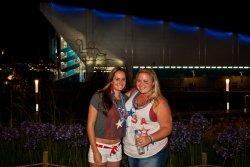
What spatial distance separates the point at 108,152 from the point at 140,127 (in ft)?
1.86

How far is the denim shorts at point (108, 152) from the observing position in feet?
17.6

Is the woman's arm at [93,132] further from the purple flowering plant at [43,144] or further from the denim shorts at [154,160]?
the purple flowering plant at [43,144]

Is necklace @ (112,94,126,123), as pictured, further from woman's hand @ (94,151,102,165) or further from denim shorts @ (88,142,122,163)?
woman's hand @ (94,151,102,165)

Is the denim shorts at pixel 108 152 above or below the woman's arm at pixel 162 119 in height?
below

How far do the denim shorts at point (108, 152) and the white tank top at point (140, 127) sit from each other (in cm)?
22

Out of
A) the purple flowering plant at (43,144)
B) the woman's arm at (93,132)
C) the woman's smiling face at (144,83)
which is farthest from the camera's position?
the purple flowering plant at (43,144)

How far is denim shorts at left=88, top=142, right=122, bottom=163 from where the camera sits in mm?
5363

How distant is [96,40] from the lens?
180 feet

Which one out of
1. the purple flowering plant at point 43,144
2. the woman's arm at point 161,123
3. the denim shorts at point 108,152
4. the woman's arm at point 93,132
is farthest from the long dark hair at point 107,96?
the purple flowering plant at point 43,144

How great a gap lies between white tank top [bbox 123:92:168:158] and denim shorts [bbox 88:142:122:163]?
22cm

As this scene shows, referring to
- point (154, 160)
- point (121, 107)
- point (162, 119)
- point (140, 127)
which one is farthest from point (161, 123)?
point (121, 107)

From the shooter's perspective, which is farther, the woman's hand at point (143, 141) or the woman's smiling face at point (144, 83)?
the woman's smiling face at point (144, 83)

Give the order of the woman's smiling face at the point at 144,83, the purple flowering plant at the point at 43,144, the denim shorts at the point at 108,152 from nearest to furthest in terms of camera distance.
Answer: the woman's smiling face at the point at 144,83, the denim shorts at the point at 108,152, the purple flowering plant at the point at 43,144

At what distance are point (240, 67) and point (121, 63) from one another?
48.5ft
